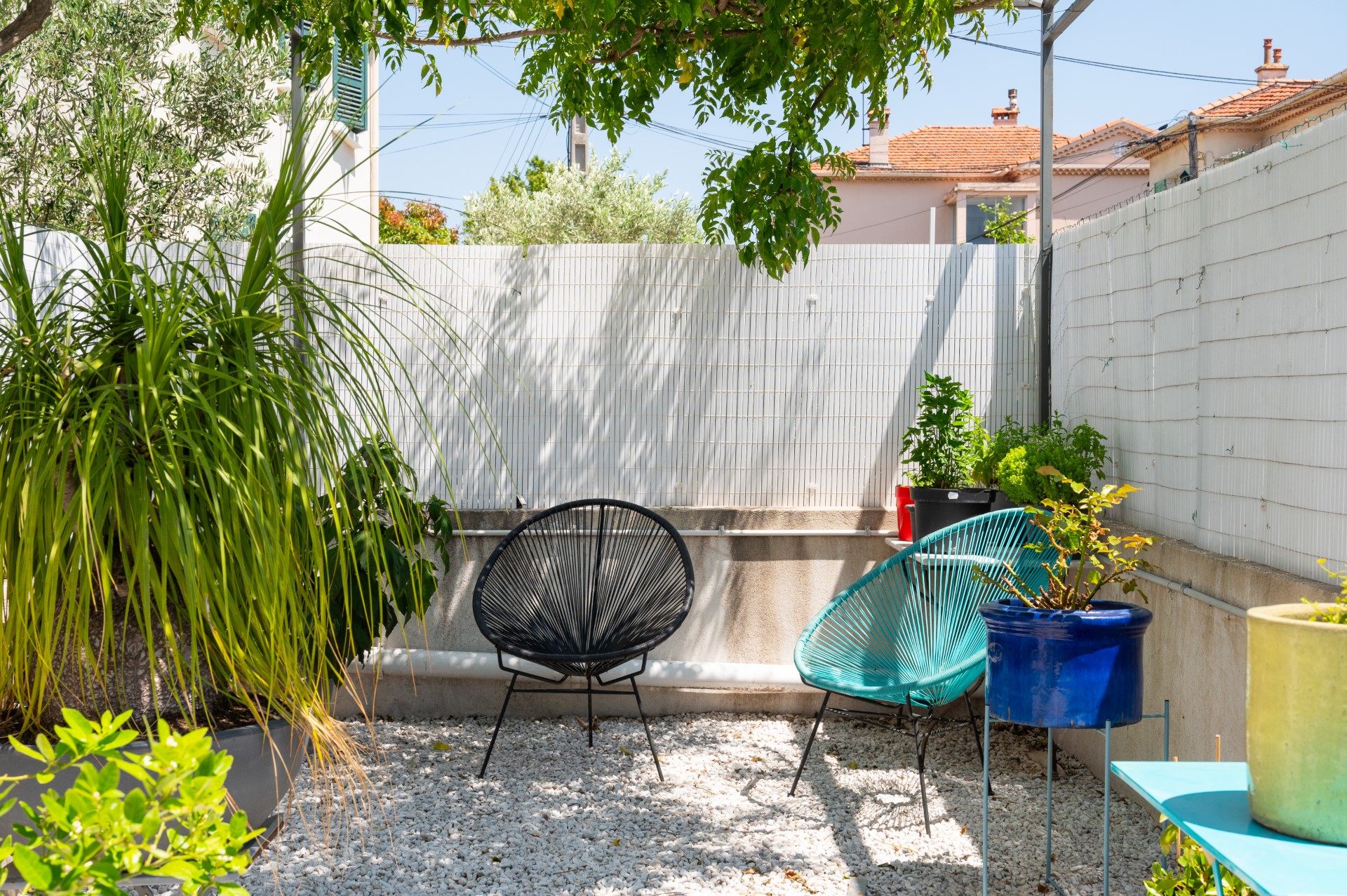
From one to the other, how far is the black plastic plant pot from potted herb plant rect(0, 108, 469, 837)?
2.45 metres

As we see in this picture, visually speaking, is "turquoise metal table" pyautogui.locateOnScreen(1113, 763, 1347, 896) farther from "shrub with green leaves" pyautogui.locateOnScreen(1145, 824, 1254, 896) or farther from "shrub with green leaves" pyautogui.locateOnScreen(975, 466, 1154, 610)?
"shrub with green leaves" pyautogui.locateOnScreen(975, 466, 1154, 610)

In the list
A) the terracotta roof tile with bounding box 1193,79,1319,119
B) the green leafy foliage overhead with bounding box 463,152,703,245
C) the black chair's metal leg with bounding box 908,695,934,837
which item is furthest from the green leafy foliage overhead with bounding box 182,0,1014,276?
the terracotta roof tile with bounding box 1193,79,1319,119

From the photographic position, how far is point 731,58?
3.13 metres

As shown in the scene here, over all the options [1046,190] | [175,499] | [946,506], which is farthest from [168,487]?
[1046,190]

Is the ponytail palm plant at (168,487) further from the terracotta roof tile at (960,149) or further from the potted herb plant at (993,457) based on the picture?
the terracotta roof tile at (960,149)

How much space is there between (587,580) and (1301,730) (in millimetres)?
3129

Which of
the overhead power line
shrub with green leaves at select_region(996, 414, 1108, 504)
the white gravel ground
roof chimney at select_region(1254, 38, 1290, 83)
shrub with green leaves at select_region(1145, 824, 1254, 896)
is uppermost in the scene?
roof chimney at select_region(1254, 38, 1290, 83)

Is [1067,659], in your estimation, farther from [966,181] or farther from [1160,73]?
[966,181]

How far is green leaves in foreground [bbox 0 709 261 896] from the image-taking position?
83 cm

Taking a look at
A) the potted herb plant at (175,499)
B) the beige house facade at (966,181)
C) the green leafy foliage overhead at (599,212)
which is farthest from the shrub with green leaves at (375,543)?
the beige house facade at (966,181)

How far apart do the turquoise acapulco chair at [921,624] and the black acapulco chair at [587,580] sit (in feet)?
2.08

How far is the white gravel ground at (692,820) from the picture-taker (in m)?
2.79

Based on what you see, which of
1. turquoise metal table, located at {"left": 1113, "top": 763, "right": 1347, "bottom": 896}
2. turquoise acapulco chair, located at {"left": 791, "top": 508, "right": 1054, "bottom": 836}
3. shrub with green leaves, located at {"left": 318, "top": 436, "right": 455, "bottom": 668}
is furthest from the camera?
turquoise acapulco chair, located at {"left": 791, "top": 508, "right": 1054, "bottom": 836}

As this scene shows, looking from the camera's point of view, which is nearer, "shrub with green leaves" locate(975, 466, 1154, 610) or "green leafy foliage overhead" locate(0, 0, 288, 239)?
"shrub with green leaves" locate(975, 466, 1154, 610)
